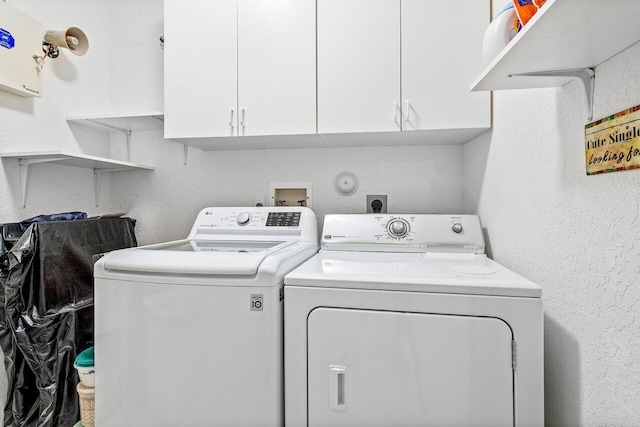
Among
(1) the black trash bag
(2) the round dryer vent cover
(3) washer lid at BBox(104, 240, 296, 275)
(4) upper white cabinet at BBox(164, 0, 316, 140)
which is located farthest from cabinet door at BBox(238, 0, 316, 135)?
(1) the black trash bag

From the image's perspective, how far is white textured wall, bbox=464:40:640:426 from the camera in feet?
2.32

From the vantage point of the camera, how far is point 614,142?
0.73 m

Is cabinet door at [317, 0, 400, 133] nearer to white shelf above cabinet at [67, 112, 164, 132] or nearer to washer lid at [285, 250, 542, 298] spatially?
washer lid at [285, 250, 542, 298]

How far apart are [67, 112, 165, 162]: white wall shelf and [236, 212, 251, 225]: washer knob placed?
727 millimetres

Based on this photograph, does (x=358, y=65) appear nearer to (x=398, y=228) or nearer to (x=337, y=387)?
(x=398, y=228)

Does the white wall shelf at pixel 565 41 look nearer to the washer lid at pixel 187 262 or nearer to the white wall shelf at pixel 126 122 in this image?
the washer lid at pixel 187 262

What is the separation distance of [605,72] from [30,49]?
2275 mm

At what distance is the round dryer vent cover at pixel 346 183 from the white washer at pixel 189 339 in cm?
86

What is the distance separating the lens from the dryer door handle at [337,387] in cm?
97

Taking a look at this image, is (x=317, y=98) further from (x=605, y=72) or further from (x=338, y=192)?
(x=605, y=72)

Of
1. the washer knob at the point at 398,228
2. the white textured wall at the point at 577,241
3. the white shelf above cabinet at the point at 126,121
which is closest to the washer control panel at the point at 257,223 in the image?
the washer knob at the point at 398,228

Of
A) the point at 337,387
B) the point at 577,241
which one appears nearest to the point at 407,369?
the point at 337,387

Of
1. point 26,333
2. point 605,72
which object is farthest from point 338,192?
point 26,333

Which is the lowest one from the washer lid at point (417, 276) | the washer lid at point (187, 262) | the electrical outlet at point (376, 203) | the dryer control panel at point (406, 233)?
the washer lid at point (417, 276)
